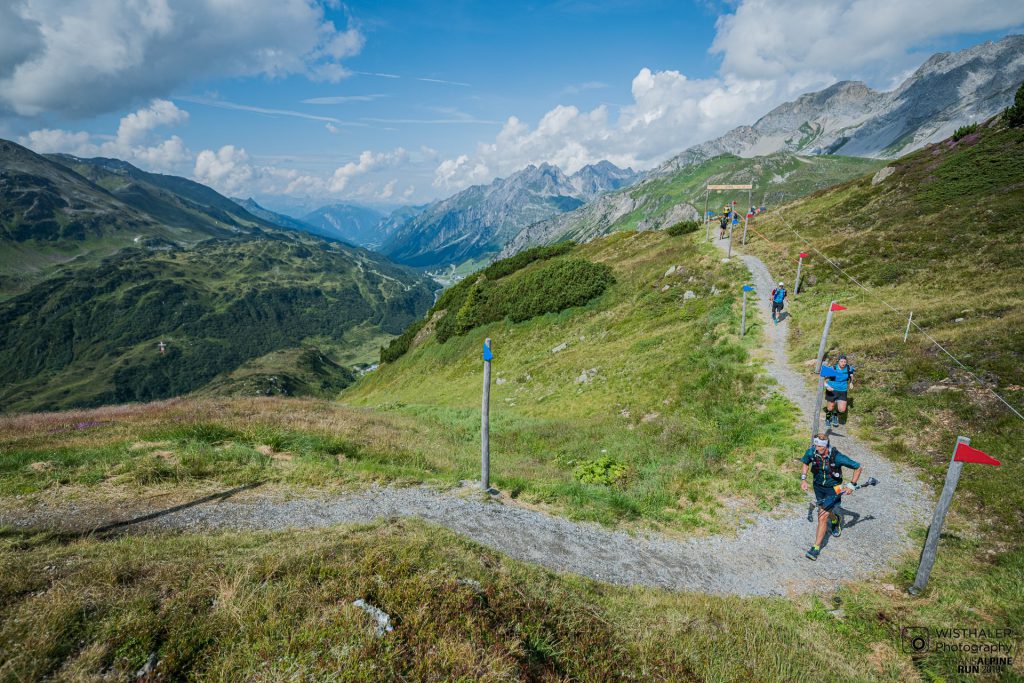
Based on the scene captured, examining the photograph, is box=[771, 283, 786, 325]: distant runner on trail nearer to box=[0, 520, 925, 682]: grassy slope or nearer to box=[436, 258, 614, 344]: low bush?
box=[436, 258, 614, 344]: low bush

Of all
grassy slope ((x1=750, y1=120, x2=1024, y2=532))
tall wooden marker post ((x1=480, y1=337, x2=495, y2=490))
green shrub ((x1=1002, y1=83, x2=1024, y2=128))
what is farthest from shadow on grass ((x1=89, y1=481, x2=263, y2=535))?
green shrub ((x1=1002, y1=83, x2=1024, y2=128))

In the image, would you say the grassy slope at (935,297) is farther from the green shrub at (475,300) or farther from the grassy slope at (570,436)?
the green shrub at (475,300)

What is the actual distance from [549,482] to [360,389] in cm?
5308

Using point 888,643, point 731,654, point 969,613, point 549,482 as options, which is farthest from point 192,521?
point 969,613

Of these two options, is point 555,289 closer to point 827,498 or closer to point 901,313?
point 901,313

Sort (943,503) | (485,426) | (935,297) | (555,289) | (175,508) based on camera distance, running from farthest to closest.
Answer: (555,289), (935,297), (485,426), (175,508), (943,503)

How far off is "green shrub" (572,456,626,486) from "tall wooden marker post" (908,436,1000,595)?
7707 millimetres

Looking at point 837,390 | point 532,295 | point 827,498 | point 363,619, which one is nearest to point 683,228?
point 532,295

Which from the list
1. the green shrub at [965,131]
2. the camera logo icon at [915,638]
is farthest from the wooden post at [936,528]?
the green shrub at [965,131]

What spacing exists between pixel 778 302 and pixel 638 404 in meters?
10.5

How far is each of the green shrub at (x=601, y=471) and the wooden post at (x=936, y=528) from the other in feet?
25.3

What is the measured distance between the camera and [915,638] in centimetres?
721

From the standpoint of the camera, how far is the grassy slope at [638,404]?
13203 millimetres

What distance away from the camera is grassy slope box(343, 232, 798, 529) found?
43.3 ft
